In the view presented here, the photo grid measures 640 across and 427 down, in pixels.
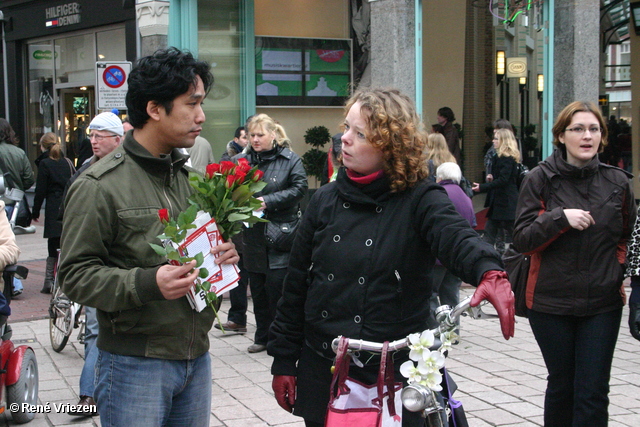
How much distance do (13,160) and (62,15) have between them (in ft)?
30.1

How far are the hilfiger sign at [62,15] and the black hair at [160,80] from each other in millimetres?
16578

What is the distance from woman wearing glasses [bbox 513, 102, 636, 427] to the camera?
3.92 meters

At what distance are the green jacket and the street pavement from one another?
253 centimetres

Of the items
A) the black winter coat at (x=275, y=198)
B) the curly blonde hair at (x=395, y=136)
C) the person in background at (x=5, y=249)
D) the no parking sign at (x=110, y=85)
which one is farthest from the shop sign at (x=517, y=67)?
the curly blonde hair at (x=395, y=136)

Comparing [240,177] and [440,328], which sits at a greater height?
[240,177]

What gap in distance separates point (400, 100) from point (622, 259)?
194cm

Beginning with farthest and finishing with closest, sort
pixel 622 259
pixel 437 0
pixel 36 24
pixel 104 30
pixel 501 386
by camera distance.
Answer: pixel 36 24 < pixel 104 30 < pixel 437 0 < pixel 501 386 < pixel 622 259

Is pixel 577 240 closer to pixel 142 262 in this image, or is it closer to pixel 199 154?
pixel 142 262

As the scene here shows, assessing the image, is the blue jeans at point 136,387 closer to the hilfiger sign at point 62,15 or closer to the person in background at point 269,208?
the person in background at point 269,208

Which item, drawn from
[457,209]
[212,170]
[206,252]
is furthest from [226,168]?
[457,209]

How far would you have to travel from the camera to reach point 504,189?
412 inches

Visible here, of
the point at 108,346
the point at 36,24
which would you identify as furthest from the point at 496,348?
the point at 36,24

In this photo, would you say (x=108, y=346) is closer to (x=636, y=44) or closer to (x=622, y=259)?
(x=622, y=259)

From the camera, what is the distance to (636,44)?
17703 millimetres
